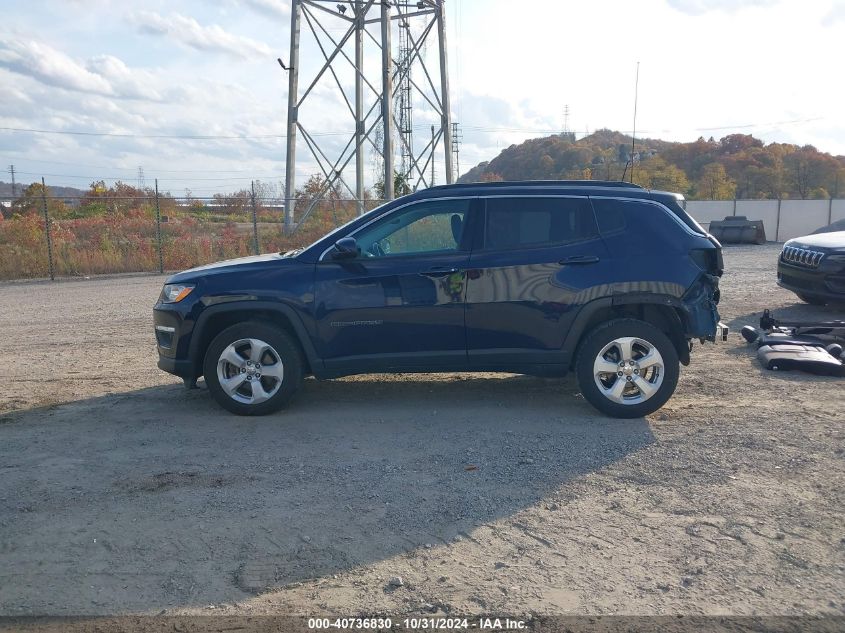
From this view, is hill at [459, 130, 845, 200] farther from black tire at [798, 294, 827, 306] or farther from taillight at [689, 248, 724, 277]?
taillight at [689, 248, 724, 277]

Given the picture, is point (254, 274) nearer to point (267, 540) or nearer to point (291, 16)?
point (267, 540)

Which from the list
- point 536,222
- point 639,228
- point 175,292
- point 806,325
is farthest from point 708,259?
point 175,292

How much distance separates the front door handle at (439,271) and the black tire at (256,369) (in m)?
1.28

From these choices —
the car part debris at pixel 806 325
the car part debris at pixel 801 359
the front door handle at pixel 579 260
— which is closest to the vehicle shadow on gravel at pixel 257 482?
the front door handle at pixel 579 260

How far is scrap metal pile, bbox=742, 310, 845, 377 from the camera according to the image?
7.66m

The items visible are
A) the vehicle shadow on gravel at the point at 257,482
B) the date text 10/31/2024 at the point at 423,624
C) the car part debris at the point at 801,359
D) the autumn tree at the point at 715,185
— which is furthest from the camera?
the autumn tree at the point at 715,185

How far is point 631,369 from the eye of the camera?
6.23m

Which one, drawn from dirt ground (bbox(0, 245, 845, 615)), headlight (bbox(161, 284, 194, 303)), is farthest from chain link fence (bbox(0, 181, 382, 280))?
headlight (bbox(161, 284, 194, 303))

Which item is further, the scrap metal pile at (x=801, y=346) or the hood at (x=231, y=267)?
the scrap metal pile at (x=801, y=346)

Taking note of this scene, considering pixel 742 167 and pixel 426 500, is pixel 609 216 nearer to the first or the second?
pixel 426 500

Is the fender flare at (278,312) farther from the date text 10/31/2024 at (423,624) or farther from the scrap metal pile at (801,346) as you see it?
the scrap metal pile at (801,346)

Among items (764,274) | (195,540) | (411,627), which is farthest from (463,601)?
(764,274)

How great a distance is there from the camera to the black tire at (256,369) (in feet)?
20.9

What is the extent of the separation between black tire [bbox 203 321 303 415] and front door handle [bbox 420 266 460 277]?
1278 mm
